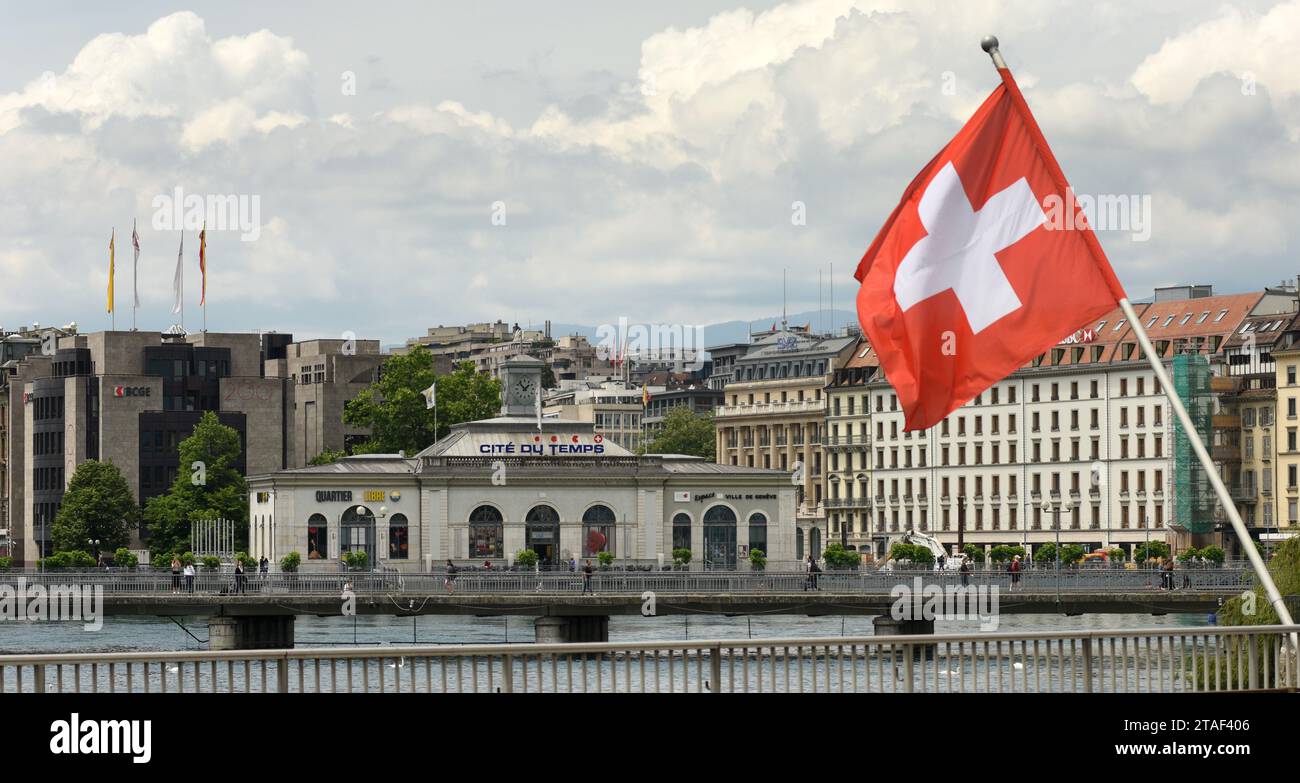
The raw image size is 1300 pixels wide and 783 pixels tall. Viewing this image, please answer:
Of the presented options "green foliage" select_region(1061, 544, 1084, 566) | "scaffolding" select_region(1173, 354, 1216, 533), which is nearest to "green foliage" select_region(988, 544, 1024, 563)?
"green foliage" select_region(1061, 544, 1084, 566)

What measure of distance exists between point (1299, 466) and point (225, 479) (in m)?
61.8

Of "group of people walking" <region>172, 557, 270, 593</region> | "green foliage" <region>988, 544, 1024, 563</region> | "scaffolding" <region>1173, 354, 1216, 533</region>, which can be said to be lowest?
"green foliage" <region>988, 544, 1024, 563</region>

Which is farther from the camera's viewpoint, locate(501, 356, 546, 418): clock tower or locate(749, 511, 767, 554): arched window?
locate(501, 356, 546, 418): clock tower

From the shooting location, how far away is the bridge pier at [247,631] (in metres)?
83.6

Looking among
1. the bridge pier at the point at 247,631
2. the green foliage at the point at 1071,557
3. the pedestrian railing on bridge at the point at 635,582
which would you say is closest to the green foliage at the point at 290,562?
the pedestrian railing on bridge at the point at 635,582

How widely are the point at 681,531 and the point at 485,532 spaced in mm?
9162

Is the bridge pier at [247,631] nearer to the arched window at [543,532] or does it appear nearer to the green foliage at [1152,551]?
the arched window at [543,532]

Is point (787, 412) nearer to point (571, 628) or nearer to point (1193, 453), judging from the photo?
point (1193, 453)

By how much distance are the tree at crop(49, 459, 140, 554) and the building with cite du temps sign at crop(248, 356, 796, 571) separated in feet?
119

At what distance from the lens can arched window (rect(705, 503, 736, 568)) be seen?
11462cm

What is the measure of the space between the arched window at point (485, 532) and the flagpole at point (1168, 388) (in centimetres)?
9218

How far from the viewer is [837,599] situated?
282 ft

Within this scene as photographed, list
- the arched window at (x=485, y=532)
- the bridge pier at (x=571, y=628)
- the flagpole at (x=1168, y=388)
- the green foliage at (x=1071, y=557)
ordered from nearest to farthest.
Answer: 1. the flagpole at (x=1168, y=388)
2. the bridge pier at (x=571, y=628)
3. the green foliage at (x=1071, y=557)
4. the arched window at (x=485, y=532)

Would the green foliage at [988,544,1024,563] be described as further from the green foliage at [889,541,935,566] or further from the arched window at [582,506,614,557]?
the arched window at [582,506,614,557]
